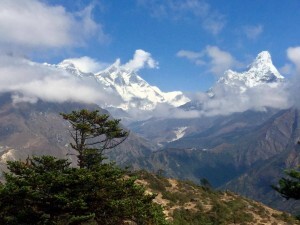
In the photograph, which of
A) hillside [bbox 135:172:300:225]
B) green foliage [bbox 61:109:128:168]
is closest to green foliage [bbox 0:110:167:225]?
green foliage [bbox 61:109:128:168]

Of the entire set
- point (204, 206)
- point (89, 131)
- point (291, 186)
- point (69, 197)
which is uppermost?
point (89, 131)

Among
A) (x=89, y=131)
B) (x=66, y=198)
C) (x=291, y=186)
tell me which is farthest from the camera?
(x=89, y=131)

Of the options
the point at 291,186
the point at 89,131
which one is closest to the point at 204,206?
the point at 89,131

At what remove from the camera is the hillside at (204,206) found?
7081 cm

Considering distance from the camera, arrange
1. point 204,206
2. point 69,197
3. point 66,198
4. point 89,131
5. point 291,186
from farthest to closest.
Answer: point 204,206, point 89,131, point 69,197, point 66,198, point 291,186

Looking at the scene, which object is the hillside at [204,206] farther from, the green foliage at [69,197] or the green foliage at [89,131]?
the green foliage at [69,197]

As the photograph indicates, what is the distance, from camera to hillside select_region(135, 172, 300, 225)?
70812mm

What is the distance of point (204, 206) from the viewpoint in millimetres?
77250

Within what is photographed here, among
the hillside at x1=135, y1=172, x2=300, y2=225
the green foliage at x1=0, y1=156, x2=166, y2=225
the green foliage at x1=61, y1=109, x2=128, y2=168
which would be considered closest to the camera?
the green foliage at x1=0, y1=156, x2=166, y2=225

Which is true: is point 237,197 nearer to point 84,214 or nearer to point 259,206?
point 259,206

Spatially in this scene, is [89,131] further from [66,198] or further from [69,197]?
[66,198]

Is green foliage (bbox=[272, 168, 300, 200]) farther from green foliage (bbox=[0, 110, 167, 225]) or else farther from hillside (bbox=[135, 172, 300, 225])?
hillside (bbox=[135, 172, 300, 225])

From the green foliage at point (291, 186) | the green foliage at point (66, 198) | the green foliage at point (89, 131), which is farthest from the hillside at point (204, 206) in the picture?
the green foliage at point (291, 186)

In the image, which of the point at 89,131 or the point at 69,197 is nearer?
the point at 69,197
